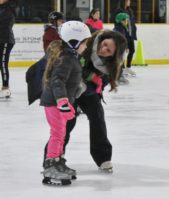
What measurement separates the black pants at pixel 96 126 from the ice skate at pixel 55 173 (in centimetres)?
26

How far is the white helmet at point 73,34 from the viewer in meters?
3.53

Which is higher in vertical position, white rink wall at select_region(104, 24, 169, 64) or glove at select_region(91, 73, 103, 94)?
glove at select_region(91, 73, 103, 94)

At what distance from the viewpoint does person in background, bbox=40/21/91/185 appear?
3.38 meters

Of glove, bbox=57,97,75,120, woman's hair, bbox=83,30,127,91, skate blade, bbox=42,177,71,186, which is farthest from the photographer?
woman's hair, bbox=83,30,127,91

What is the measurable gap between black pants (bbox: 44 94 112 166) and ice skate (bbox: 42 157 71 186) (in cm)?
26

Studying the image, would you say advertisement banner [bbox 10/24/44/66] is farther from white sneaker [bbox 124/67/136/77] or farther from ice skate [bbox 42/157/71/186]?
ice skate [bbox 42/157/71/186]

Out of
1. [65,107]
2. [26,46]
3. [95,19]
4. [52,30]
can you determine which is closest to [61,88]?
[65,107]

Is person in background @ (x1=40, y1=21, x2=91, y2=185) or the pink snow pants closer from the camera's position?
person in background @ (x1=40, y1=21, x2=91, y2=185)

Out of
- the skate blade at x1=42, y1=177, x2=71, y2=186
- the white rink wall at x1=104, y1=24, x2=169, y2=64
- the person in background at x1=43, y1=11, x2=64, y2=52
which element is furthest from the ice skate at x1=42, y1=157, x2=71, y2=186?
the white rink wall at x1=104, y1=24, x2=169, y2=64

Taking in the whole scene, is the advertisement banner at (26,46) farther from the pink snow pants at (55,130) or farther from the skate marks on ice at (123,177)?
the pink snow pants at (55,130)

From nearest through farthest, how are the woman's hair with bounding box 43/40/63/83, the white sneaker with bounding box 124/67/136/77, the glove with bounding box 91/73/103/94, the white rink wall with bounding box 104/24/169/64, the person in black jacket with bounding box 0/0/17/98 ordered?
1. the woman's hair with bounding box 43/40/63/83
2. the glove with bounding box 91/73/103/94
3. the person in black jacket with bounding box 0/0/17/98
4. the white sneaker with bounding box 124/67/136/77
5. the white rink wall with bounding box 104/24/169/64

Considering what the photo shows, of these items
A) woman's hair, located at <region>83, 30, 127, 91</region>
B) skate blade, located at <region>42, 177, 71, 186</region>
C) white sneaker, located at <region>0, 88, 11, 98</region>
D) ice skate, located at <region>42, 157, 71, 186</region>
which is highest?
woman's hair, located at <region>83, 30, 127, 91</region>

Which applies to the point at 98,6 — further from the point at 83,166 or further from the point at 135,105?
the point at 83,166

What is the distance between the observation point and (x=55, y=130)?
11.7ft
